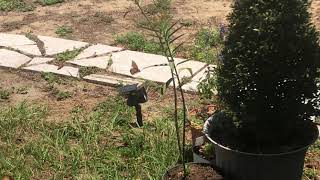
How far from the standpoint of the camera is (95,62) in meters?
6.05

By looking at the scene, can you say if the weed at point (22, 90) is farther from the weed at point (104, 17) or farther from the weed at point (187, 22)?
the weed at point (187, 22)

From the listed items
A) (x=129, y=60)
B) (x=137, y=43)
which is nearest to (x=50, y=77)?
(x=129, y=60)

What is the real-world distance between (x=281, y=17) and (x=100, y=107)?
7.81 ft

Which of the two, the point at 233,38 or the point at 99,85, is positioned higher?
the point at 233,38

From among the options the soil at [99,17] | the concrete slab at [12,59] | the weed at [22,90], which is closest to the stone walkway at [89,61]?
the concrete slab at [12,59]

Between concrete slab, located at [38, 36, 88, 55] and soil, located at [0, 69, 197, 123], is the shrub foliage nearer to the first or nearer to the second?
soil, located at [0, 69, 197, 123]

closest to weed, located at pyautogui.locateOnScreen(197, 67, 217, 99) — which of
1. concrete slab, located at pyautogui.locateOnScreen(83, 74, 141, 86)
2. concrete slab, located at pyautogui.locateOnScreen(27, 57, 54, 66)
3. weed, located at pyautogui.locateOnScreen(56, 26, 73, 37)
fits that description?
concrete slab, located at pyautogui.locateOnScreen(83, 74, 141, 86)

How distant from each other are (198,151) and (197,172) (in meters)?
0.36

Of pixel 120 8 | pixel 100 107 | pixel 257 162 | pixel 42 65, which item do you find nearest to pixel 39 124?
pixel 100 107

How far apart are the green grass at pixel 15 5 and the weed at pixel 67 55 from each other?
1861 mm

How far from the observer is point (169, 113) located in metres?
4.87

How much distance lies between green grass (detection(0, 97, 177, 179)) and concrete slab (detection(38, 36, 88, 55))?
1.54m

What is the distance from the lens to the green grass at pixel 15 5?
785 centimetres

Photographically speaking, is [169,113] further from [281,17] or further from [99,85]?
[281,17]
